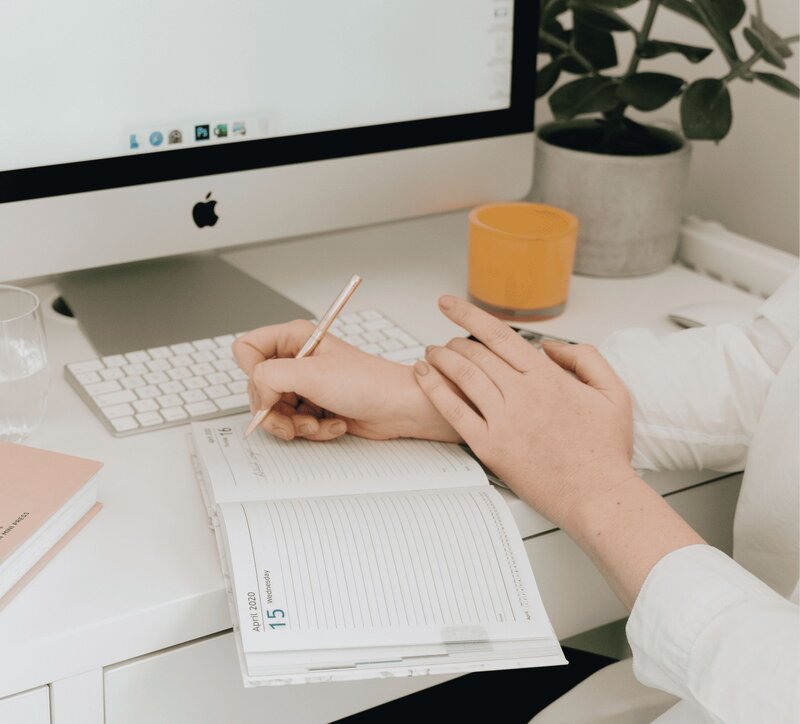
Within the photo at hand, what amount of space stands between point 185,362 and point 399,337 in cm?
18

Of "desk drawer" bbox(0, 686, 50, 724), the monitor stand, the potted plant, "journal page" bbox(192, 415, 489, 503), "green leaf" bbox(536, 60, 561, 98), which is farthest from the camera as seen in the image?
"green leaf" bbox(536, 60, 561, 98)

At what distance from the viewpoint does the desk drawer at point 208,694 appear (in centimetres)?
56

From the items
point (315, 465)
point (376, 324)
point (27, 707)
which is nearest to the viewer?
point (27, 707)

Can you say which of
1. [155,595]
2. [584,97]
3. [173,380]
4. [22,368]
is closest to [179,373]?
[173,380]

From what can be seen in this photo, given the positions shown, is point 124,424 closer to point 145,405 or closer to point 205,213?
point 145,405

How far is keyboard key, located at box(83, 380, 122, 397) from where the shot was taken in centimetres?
76

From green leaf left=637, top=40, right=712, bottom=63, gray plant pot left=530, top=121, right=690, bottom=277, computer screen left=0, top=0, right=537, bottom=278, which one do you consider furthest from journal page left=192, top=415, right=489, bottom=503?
green leaf left=637, top=40, right=712, bottom=63

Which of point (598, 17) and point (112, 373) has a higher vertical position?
point (598, 17)

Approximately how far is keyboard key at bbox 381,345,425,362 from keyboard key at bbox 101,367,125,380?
0.21m

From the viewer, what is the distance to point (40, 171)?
75 centimetres

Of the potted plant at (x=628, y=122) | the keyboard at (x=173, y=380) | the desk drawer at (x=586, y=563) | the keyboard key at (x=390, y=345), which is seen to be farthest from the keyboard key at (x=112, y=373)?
the potted plant at (x=628, y=122)

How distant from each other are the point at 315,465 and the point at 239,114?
0.32 m

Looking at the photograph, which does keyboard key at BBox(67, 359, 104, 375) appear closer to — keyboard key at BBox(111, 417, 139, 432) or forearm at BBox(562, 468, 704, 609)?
keyboard key at BBox(111, 417, 139, 432)

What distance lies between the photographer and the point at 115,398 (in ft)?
2.47
